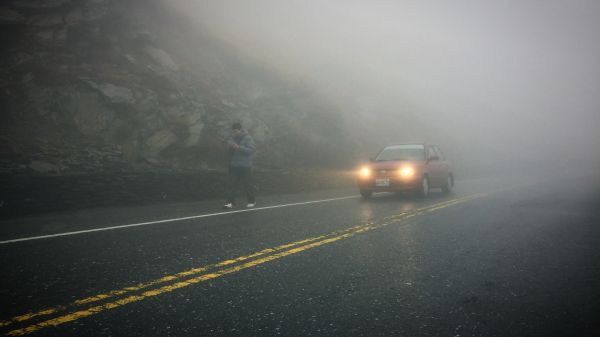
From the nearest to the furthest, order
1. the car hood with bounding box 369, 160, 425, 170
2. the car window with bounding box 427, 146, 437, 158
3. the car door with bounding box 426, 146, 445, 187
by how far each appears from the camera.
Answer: the car hood with bounding box 369, 160, 425, 170 < the car door with bounding box 426, 146, 445, 187 < the car window with bounding box 427, 146, 437, 158

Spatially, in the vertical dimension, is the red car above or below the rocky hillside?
below

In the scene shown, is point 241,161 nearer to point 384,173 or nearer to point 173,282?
point 384,173

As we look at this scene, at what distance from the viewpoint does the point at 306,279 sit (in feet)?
12.5

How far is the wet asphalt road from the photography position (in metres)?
2.79

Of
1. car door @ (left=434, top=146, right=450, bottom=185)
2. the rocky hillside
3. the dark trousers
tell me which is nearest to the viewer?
→ the dark trousers

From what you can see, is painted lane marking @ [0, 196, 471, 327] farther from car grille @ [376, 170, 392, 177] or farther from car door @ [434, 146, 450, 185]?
car door @ [434, 146, 450, 185]

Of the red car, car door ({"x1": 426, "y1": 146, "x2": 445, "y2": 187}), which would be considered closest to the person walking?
the red car

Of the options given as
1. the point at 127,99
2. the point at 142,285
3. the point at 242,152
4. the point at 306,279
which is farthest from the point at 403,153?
the point at 142,285

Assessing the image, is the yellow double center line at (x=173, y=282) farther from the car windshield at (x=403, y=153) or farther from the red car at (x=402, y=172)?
the car windshield at (x=403, y=153)

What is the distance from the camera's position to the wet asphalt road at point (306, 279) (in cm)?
279

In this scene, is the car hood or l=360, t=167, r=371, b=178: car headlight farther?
l=360, t=167, r=371, b=178: car headlight

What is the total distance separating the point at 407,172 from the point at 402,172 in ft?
0.46

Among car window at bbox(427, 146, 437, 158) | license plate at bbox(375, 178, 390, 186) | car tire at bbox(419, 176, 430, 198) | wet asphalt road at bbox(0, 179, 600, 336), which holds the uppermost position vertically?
car window at bbox(427, 146, 437, 158)

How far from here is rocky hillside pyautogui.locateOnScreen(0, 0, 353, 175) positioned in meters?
12.3
